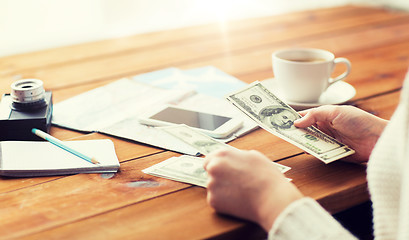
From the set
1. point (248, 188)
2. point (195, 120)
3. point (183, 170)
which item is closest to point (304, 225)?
point (248, 188)

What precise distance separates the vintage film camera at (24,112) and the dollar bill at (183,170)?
0.84 feet

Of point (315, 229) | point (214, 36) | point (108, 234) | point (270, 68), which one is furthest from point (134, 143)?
point (214, 36)

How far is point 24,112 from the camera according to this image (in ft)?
3.27

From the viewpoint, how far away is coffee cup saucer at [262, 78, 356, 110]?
1113 millimetres

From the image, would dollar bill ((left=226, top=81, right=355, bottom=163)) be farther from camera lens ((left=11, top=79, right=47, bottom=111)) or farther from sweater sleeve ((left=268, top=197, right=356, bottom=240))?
camera lens ((left=11, top=79, right=47, bottom=111))

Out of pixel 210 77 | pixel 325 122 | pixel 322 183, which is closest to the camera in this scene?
pixel 322 183

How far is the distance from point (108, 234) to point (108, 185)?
146 mm

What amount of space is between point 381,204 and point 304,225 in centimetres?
11

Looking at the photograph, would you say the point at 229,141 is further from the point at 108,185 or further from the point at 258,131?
the point at 108,185

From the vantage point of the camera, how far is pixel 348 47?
1560 mm

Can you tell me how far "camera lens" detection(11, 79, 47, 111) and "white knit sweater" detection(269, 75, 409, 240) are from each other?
558 mm

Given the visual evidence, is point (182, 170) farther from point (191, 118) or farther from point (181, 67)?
point (181, 67)

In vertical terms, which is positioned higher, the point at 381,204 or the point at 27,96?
the point at 27,96

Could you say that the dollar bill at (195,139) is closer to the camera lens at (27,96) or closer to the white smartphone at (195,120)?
the white smartphone at (195,120)
